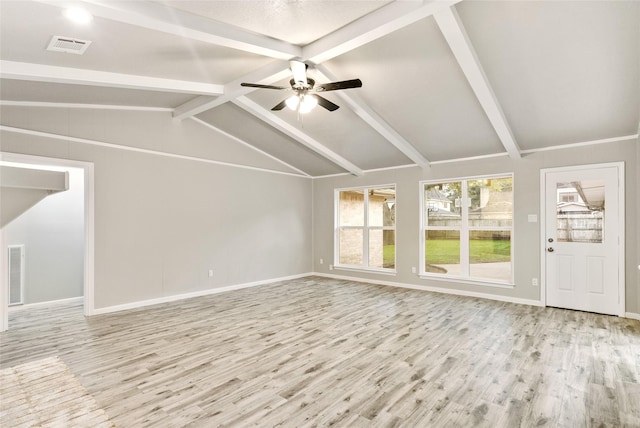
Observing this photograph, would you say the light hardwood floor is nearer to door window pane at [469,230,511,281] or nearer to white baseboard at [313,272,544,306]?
white baseboard at [313,272,544,306]

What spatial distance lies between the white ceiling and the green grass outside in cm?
158

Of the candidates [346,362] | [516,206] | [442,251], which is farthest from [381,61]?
[442,251]

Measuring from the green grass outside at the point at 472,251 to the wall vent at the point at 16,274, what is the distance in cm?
642

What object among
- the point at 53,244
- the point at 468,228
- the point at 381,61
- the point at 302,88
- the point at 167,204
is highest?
the point at 381,61

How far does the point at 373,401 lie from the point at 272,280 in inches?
191

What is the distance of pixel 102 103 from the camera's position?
4715 mm

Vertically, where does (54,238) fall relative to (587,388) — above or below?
above

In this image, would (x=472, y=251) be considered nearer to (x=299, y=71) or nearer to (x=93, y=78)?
(x=299, y=71)

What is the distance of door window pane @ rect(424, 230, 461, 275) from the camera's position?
19.9 ft

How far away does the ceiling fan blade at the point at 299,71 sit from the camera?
11.4ft

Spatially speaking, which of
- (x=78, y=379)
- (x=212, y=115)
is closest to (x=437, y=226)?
(x=212, y=115)

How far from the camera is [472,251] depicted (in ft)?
19.3

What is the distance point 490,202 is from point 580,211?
126cm

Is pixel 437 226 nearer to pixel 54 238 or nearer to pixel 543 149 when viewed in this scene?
pixel 543 149
